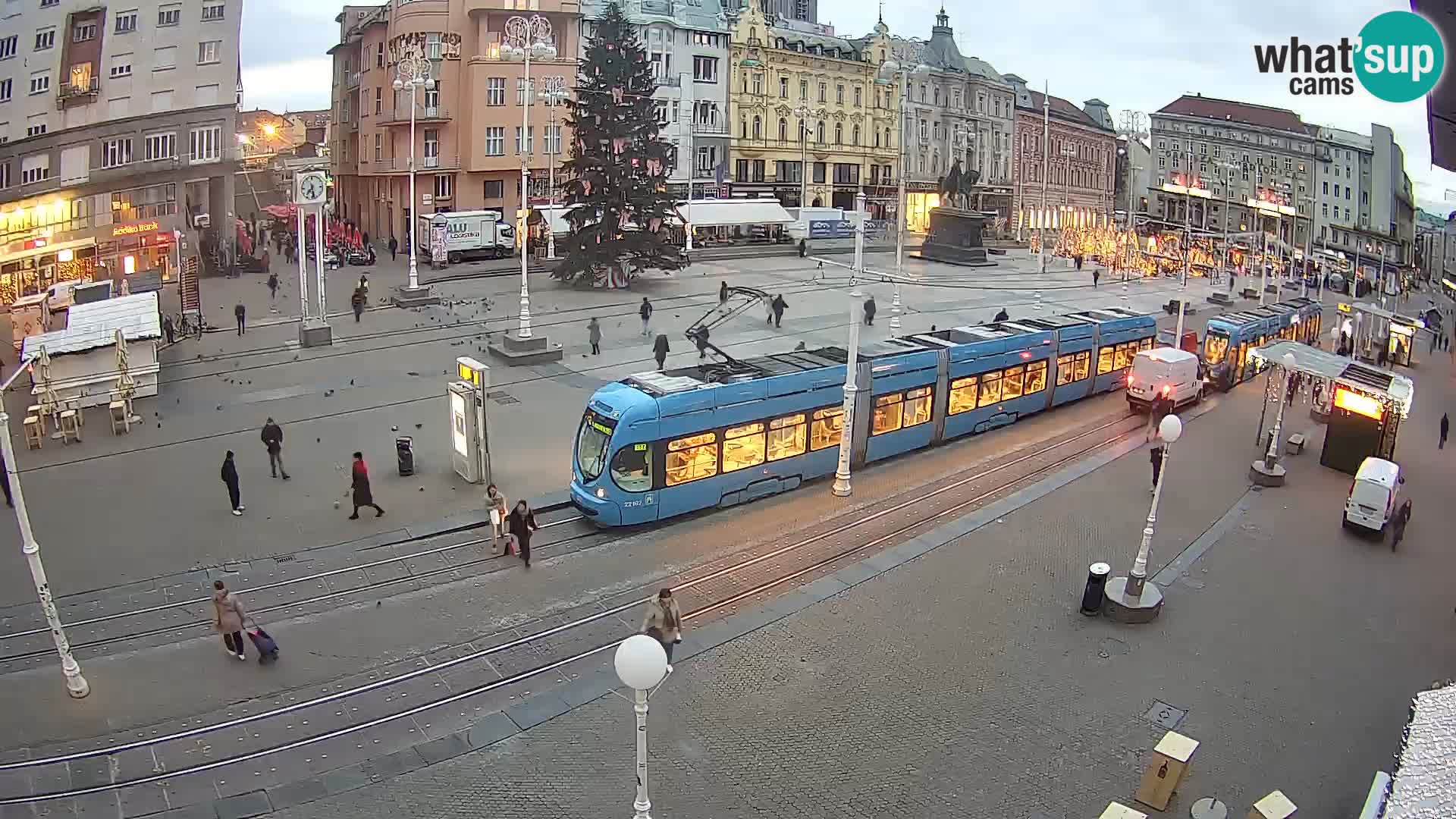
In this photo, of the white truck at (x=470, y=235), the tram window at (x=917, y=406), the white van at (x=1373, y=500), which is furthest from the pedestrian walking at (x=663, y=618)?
the white truck at (x=470, y=235)

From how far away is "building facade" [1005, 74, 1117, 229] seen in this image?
298ft

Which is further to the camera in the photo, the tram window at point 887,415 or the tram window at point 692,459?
the tram window at point 887,415

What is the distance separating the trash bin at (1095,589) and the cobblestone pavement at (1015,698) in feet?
0.72

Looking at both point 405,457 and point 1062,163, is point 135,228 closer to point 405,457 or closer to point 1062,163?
→ point 405,457

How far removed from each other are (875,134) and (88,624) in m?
70.1

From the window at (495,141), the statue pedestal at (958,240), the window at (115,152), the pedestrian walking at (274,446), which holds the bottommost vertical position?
the pedestrian walking at (274,446)

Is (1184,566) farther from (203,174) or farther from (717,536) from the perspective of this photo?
(203,174)

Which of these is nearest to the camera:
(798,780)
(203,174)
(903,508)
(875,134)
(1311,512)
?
(798,780)

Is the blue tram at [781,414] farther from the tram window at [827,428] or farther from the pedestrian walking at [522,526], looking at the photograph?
the pedestrian walking at [522,526]

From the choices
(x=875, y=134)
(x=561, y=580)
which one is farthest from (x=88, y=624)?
(x=875, y=134)

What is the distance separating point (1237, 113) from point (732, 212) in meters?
51.9

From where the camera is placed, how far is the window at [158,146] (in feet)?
127

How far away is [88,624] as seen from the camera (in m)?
13.5

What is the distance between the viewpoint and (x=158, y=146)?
39.1 meters
